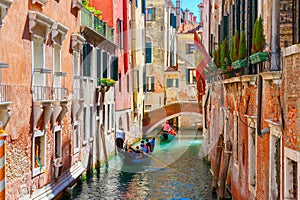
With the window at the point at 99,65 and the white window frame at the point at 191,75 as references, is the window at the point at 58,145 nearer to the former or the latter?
the window at the point at 99,65

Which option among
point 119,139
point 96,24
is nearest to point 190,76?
point 119,139

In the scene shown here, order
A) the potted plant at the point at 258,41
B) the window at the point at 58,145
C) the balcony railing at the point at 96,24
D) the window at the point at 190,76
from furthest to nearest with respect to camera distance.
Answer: the window at the point at 190,76
the balcony railing at the point at 96,24
the window at the point at 58,145
the potted plant at the point at 258,41

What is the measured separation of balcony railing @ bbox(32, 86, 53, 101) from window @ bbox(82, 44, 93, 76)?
3.73 m

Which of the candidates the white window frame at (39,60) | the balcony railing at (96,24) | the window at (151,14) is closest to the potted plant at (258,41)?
the white window frame at (39,60)

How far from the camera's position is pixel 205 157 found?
17.1 metres

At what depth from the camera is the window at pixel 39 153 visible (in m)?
8.40

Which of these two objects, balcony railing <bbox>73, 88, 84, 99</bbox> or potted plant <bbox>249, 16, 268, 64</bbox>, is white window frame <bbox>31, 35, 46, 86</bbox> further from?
potted plant <bbox>249, 16, 268, 64</bbox>

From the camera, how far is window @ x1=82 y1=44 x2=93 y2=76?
1281 cm

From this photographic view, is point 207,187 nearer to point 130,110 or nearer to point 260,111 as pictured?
point 260,111

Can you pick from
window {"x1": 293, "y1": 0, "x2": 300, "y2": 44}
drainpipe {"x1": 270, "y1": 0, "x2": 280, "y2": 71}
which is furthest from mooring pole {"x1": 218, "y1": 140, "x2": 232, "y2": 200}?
window {"x1": 293, "y1": 0, "x2": 300, "y2": 44}

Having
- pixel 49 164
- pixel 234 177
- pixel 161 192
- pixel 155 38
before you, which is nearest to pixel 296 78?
pixel 234 177

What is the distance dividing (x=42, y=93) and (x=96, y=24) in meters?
5.96

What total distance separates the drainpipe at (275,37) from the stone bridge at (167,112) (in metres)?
20.9

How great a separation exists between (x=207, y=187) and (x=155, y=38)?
807 inches
